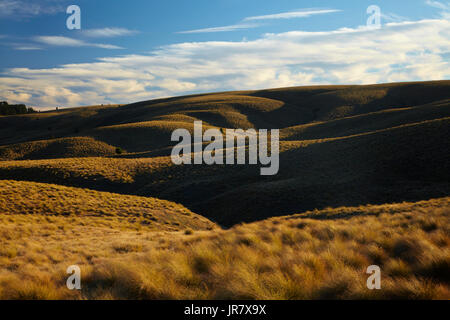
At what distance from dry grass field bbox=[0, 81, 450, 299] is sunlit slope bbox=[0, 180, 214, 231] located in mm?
138

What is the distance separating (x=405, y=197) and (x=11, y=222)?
27500 mm

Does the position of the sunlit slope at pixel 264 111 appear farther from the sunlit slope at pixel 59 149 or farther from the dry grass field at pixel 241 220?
the dry grass field at pixel 241 220

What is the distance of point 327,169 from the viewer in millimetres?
31219

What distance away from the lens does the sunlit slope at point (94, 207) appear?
19938mm

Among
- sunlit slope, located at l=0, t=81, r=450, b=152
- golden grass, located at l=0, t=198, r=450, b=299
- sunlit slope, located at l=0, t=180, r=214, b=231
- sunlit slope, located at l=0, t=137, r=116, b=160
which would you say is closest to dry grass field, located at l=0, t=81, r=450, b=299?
golden grass, located at l=0, t=198, r=450, b=299

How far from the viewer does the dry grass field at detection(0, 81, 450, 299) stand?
504 centimetres

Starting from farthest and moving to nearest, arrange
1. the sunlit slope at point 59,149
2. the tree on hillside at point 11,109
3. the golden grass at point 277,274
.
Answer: the tree on hillside at point 11,109, the sunlit slope at point 59,149, the golden grass at point 277,274

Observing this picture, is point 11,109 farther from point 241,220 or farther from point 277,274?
point 277,274

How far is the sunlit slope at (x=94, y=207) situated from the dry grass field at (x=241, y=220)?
0.45 feet
